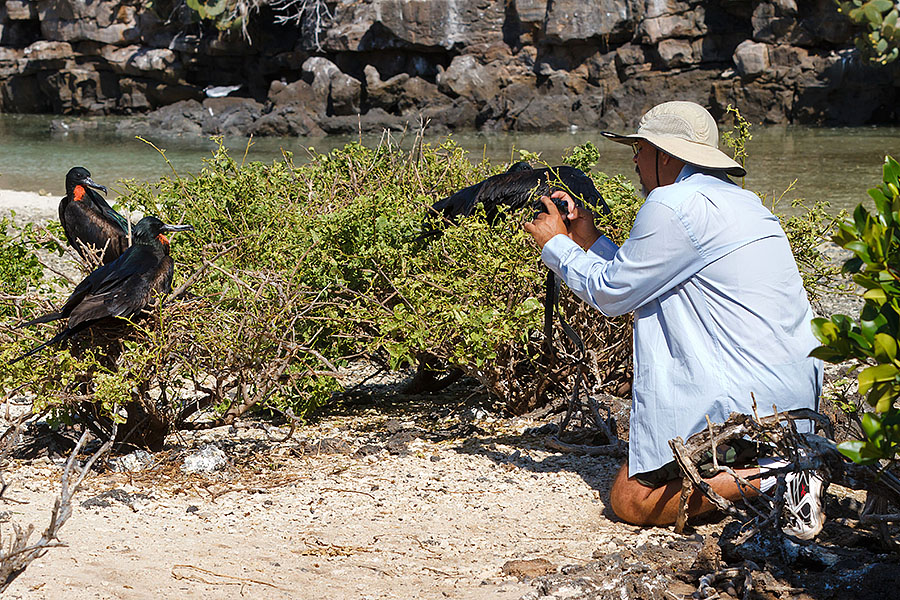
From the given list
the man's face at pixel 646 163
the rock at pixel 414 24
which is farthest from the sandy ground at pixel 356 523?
the rock at pixel 414 24

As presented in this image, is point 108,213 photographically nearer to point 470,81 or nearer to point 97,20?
point 470,81

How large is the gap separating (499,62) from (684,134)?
75.7 ft

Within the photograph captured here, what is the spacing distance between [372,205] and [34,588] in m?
2.15

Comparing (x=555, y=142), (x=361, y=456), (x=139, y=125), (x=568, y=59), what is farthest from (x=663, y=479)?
(x=139, y=125)

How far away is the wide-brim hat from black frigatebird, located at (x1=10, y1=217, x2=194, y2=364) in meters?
1.56

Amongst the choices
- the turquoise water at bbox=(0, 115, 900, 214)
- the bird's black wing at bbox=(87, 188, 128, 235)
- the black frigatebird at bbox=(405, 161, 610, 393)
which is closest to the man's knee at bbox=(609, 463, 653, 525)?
the black frigatebird at bbox=(405, 161, 610, 393)

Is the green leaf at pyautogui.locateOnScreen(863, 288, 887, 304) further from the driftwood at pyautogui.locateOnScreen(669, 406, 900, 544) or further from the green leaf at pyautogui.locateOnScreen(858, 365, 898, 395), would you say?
the driftwood at pyautogui.locateOnScreen(669, 406, 900, 544)

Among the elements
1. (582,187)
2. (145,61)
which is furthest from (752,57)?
(582,187)

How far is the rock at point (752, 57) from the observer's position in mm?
23172

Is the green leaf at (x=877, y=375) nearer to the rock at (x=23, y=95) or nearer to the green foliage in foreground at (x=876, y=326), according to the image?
the green foliage in foreground at (x=876, y=326)

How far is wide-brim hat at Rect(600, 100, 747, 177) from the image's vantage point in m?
2.86

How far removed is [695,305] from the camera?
2.80 m

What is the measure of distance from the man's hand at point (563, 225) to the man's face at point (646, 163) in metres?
0.22

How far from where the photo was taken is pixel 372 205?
4.05m
